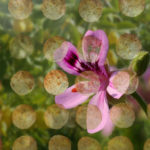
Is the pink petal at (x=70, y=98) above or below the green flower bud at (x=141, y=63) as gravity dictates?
below

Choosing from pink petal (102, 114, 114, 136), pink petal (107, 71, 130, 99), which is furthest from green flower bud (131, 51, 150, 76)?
pink petal (102, 114, 114, 136)

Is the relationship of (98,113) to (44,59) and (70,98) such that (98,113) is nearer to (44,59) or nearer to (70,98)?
(70,98)

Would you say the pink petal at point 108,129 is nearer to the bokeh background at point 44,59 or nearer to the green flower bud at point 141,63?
the bokeh background at point 44,59

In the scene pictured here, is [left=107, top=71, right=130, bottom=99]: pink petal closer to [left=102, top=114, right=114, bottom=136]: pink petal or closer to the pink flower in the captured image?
the pink flower

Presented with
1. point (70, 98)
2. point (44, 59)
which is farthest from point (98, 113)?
point (44, 59)

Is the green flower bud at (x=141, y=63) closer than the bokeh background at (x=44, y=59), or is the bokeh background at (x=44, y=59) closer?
the green flower bud at (x=141, y=63)

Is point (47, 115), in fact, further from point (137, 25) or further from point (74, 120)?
point (137, 25)

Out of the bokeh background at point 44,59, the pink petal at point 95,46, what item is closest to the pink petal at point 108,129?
the bokeh background at point 44,59
